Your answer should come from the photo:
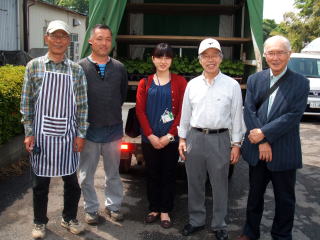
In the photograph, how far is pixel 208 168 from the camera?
3389mm

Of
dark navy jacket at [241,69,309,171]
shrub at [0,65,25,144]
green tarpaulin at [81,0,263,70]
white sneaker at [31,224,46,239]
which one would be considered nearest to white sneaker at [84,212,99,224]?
white sneaker at [31,224,46,239]

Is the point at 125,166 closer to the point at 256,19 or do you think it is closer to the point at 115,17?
the point at 115,17

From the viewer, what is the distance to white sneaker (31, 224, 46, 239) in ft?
11.2

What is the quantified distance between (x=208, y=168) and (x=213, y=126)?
0.41m

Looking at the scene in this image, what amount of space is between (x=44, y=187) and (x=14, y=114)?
7.68ft

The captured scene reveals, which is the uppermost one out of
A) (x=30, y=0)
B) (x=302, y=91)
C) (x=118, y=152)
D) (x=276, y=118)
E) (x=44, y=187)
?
(x=30, y=0)

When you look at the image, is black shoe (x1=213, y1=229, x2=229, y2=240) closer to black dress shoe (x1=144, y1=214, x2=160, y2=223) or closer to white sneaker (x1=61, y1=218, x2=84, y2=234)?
black dress shoe (x1=144, y1=214, x2=160, y2=223)

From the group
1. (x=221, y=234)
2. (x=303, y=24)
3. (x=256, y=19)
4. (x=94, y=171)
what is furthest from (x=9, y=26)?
(x=303, y=24)

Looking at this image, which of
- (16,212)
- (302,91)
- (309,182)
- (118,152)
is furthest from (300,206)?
(16,212)

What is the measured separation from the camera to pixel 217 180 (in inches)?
133

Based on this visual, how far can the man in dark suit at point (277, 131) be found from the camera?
3.01 metres

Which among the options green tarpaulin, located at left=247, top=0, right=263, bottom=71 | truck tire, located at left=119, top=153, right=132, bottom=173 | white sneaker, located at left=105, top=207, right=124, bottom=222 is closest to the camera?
white sneaker, located at left=105, top=207, right=124, bottom=222

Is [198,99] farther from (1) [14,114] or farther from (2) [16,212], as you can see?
(1) [14,114]

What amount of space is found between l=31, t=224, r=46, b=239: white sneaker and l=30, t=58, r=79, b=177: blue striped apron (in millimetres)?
544
